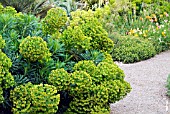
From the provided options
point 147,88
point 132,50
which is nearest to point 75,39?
point 147,88

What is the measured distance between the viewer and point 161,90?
5.85 m

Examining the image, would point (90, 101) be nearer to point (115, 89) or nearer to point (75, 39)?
point (115, 89)

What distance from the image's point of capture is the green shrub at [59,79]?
3.85 m

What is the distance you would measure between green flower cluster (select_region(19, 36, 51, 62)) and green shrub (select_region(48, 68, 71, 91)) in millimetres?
212

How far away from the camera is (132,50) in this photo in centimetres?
815

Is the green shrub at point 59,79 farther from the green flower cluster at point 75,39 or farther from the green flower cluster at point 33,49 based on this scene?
the green flower cluster at point 75,39

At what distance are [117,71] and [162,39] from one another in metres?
4.71

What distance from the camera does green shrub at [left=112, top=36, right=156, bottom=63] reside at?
7.96 metres

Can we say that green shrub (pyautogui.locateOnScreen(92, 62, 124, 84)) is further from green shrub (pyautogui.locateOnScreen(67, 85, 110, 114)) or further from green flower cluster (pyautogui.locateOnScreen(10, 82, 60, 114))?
green flower cluster (pyautogui.locateOnScreen(10, 82, 60, 114))

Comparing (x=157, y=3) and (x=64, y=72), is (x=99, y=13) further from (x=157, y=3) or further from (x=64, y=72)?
(x=64, y=72)

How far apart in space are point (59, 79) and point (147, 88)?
8.06 ft

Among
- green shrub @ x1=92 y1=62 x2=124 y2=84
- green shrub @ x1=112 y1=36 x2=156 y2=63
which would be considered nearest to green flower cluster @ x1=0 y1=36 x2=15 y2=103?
green shrub @ x1=92 y1=62 x2=124 y2=84

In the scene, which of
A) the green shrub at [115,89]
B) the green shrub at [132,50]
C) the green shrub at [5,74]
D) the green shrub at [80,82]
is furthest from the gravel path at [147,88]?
the green shrub at [5,74]

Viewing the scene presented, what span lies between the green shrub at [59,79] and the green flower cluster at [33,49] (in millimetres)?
212
